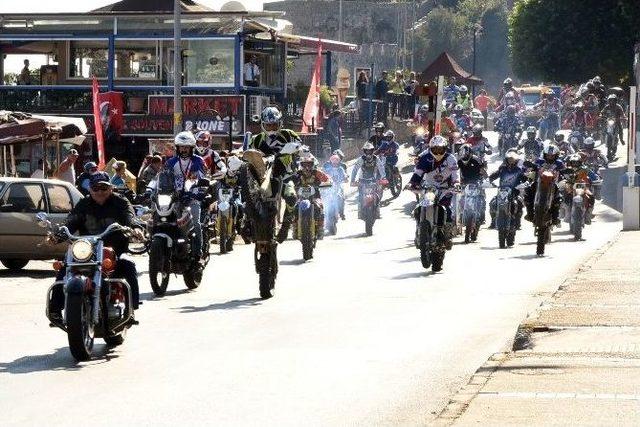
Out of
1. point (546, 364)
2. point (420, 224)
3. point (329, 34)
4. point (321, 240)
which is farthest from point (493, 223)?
point (329, 34)

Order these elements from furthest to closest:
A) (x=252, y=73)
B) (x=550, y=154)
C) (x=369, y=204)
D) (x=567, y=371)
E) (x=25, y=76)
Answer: (x=25, y=76)
(x=252, y=73)
(x=369, y=204)
(x=550, y=154)
(x=567, y=371)

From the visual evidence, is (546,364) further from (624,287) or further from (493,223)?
(493,223)

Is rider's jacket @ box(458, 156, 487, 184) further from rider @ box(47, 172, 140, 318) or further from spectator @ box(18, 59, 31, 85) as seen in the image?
spectator @ box(18, 59, 31, 85)

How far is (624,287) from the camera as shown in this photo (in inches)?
735

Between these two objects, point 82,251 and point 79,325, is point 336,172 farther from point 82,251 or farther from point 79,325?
point 79,325

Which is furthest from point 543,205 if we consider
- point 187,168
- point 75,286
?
point 75,286

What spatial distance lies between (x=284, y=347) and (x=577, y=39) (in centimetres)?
4974

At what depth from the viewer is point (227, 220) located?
29.3 metres

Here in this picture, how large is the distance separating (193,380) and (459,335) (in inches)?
154

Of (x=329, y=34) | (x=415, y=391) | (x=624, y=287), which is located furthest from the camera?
(x=329, y=34)

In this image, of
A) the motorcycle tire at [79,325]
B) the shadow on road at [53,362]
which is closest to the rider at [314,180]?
the shadow on road at [53,362]

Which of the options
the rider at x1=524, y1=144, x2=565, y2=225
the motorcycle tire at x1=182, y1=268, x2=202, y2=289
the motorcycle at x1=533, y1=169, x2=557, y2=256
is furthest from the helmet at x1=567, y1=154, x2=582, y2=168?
the motorcycle tire at x1=182, y1=268, x2=202, y2=289

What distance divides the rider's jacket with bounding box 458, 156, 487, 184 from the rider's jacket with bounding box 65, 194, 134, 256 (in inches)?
757

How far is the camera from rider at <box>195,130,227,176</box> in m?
24.1
